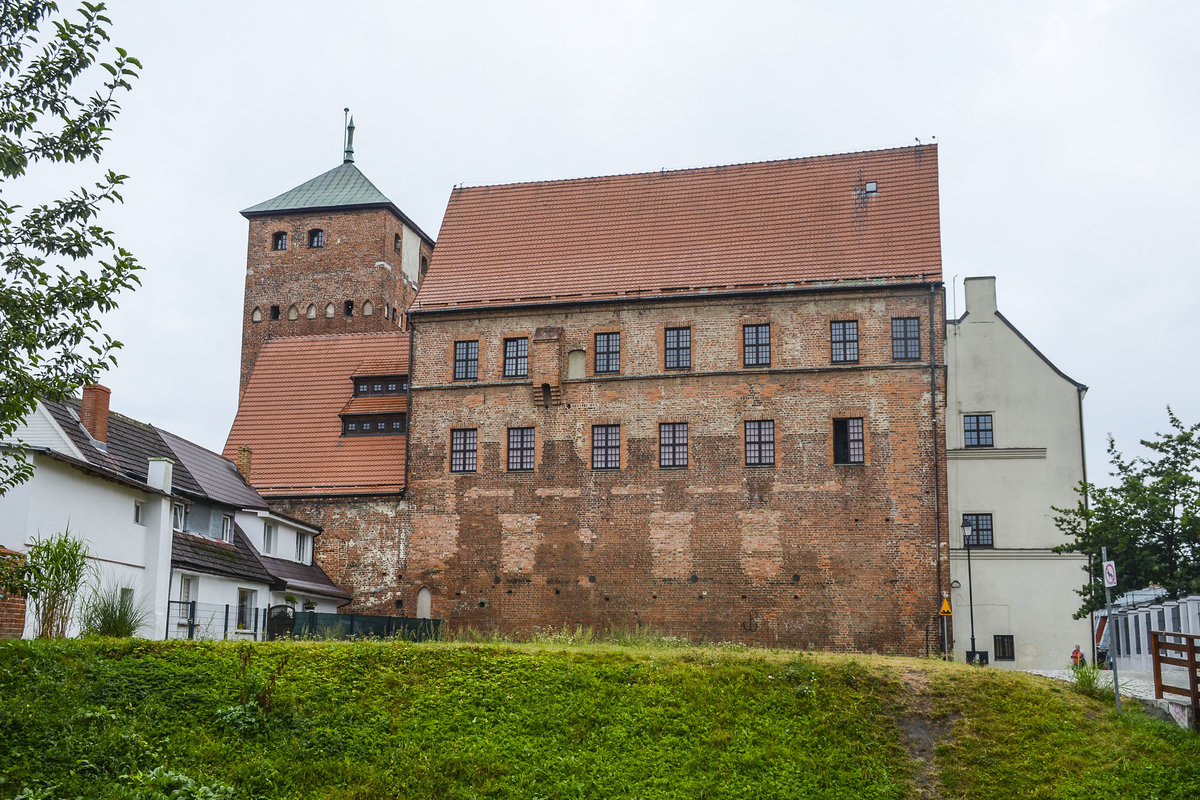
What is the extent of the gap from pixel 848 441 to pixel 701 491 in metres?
4.52

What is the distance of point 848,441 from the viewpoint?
3475 cm

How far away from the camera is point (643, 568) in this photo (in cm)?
3512

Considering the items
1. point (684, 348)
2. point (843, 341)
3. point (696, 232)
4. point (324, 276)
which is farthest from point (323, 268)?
point (843, 341)

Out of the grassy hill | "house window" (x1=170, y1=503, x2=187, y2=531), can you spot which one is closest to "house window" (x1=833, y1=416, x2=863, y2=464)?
the grassy hill

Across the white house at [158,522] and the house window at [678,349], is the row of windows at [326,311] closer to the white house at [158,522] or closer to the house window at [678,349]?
the white house at [158,522]

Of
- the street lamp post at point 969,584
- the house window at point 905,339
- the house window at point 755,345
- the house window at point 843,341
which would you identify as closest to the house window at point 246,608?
the house window at point 755,345

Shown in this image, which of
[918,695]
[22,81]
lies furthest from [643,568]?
[22,81]

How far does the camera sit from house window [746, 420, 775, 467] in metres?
35.1

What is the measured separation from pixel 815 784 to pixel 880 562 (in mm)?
18132

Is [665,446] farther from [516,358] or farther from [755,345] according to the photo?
[516,358]

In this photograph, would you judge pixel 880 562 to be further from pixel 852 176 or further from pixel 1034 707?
pixel 1034 707

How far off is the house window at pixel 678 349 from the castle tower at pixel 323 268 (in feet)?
58.0

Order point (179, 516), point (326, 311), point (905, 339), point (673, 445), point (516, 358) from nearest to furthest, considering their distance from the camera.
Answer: point (179, 516)
point (905, 339)
point (673, 445)
point (516, 358)
point (326, 311)

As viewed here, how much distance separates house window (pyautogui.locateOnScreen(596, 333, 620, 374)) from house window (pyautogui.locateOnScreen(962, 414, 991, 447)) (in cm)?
1084
